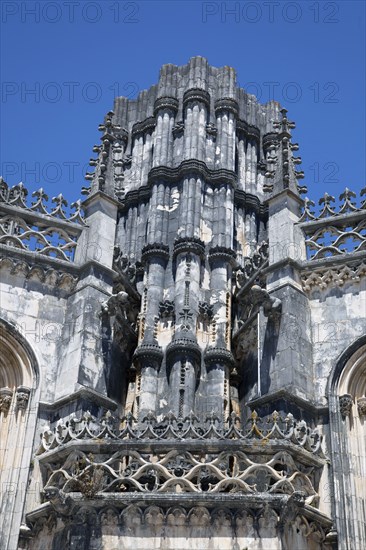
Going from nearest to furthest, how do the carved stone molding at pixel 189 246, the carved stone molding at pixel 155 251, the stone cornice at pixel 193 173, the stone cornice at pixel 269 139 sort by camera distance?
the carved stone molding at pixel 189 246 → the carved stone molding at pixel 155 251 → the stone cornice at pixel 193 173 → the stone cornice at pixel 269 139

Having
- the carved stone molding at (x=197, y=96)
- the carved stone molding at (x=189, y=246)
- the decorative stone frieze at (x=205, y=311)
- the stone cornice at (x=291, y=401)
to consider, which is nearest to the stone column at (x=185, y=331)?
the carved stone molding at (x=189, y=246)

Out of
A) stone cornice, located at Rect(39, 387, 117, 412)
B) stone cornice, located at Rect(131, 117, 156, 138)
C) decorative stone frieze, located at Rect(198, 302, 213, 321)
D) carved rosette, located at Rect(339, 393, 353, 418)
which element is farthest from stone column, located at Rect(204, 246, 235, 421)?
stone cornice, located at Rect(131, 117, 156, 138)

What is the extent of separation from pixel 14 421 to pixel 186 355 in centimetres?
441

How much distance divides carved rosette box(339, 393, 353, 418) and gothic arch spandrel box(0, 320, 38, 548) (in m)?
6.32

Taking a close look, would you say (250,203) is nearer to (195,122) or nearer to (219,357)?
(195,122)

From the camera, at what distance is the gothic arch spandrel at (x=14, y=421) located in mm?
18484

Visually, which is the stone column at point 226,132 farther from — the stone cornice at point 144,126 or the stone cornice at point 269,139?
the stone cornice at point 144,126

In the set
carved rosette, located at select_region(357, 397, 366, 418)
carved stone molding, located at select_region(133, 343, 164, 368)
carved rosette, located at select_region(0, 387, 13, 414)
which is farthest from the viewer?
carved stone molding, located at select_region(133, 343, 164, 368)

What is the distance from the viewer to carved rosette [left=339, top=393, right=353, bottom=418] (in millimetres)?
19375

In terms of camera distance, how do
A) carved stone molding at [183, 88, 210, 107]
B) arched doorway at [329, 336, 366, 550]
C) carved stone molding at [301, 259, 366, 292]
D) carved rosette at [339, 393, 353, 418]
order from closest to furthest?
arched doorway at [329, 336, 366, 550] → carved rosette at [339, 393, 353, 418] → carved stone molding at [301, 259, 366, 292] → carved stone molding at [183, 88, 210, 107]

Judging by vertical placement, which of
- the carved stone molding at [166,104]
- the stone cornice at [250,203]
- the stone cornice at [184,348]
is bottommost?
the stone cornice at [184,348]

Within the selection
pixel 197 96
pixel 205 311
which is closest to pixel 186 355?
pixel 205 311

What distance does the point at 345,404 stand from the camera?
63.8 ft

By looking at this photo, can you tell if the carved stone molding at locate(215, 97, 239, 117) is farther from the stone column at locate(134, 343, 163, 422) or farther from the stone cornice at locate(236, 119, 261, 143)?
the stone column at locate(134, 343, 163, 422)
